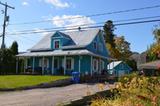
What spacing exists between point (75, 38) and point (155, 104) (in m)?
41.2

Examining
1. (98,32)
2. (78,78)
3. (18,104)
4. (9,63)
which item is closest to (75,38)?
(98,32)

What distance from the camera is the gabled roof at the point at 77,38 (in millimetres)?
46188

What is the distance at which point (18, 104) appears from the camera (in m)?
18.1

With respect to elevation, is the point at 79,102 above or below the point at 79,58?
below

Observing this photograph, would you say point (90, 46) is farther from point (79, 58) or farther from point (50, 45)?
point (50, 45)

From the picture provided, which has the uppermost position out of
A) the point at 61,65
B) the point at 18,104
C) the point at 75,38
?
the point at 75,38

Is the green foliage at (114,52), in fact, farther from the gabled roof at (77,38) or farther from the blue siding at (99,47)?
the gabled roof at (77,38)

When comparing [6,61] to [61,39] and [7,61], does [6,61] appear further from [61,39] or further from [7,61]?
[61,39]

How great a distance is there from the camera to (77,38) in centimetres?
4797

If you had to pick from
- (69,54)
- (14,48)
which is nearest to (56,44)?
(69,54)

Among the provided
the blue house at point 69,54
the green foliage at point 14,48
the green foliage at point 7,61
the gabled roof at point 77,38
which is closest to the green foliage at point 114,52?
the blue house at point 69,54

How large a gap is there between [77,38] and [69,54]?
5056 mm

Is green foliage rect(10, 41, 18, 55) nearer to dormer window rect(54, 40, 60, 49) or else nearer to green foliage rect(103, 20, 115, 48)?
dormer window rect(54, 40, 60, 49)

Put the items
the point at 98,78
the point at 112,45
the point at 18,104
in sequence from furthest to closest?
the point at 112,45 → the point at 98,78 → the point at 18,104
